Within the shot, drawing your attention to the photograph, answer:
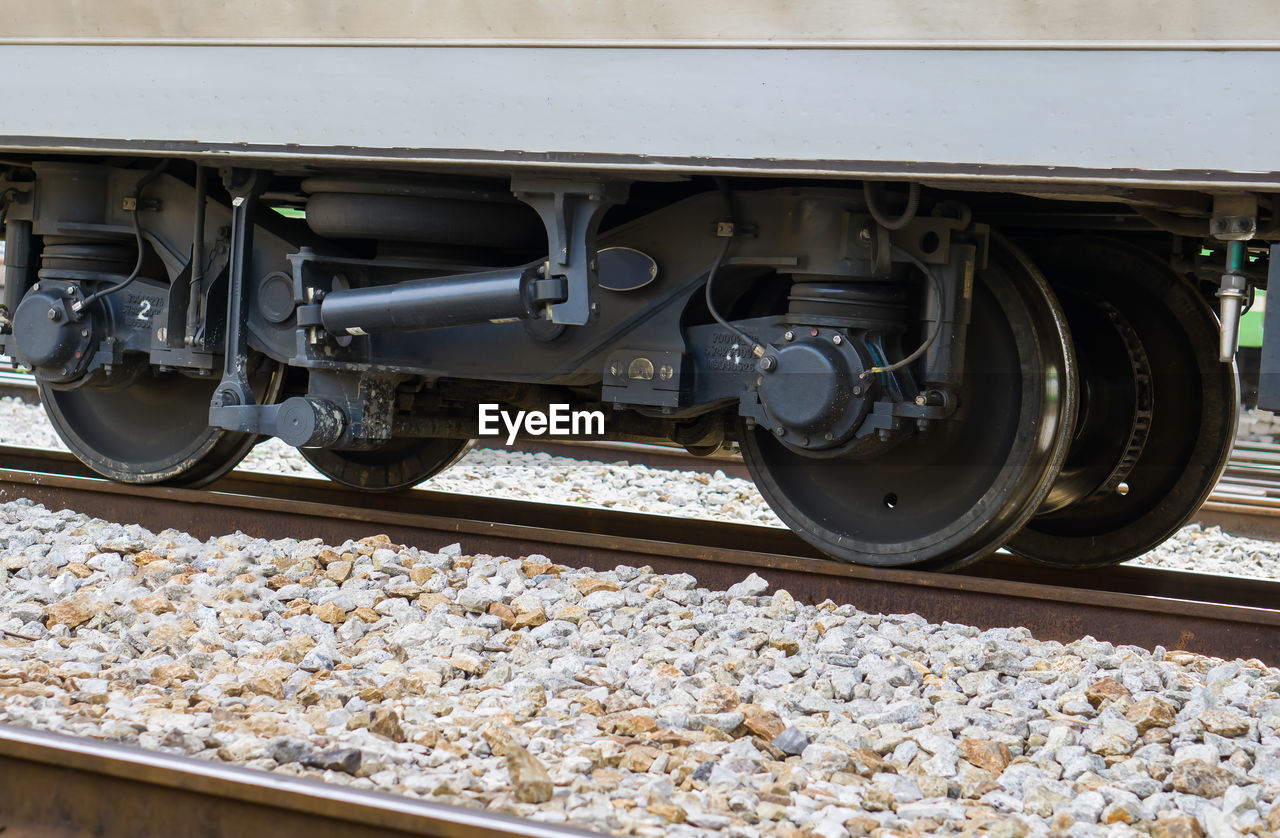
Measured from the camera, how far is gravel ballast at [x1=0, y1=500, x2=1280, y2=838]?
9.09ft

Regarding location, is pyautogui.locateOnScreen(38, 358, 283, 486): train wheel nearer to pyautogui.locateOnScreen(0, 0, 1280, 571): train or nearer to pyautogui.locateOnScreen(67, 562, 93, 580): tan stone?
pyautogui.locateOnScreen(0, 0, 1280, 571): train

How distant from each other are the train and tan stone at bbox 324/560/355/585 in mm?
650

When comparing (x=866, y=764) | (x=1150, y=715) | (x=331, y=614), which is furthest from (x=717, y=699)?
(x=331, y=614)

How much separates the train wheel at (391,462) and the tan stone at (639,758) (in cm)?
346

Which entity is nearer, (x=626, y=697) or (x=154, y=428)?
(x=626, y=697)

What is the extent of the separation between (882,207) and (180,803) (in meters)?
2.80

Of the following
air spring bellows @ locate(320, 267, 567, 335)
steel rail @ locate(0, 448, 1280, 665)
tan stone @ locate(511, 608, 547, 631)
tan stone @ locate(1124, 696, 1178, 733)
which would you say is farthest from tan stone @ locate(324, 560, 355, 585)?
tan stone @ locate(1124, 696, 1178, 733)

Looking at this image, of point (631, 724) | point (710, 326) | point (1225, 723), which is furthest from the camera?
point (710, 326)

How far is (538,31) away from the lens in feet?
13.1

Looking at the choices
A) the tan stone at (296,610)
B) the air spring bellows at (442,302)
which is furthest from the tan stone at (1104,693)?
the tan stone at (296,610)

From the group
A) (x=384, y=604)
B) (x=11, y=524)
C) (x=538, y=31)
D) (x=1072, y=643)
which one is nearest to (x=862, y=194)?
(x=538, y=31)

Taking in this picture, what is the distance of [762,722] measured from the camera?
3.21 metres

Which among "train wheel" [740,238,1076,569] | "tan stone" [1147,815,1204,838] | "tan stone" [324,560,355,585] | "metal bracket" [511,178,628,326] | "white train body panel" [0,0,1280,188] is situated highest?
"white train body panel" [0,0,1280,188]

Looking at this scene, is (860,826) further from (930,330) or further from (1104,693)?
(930,330)
